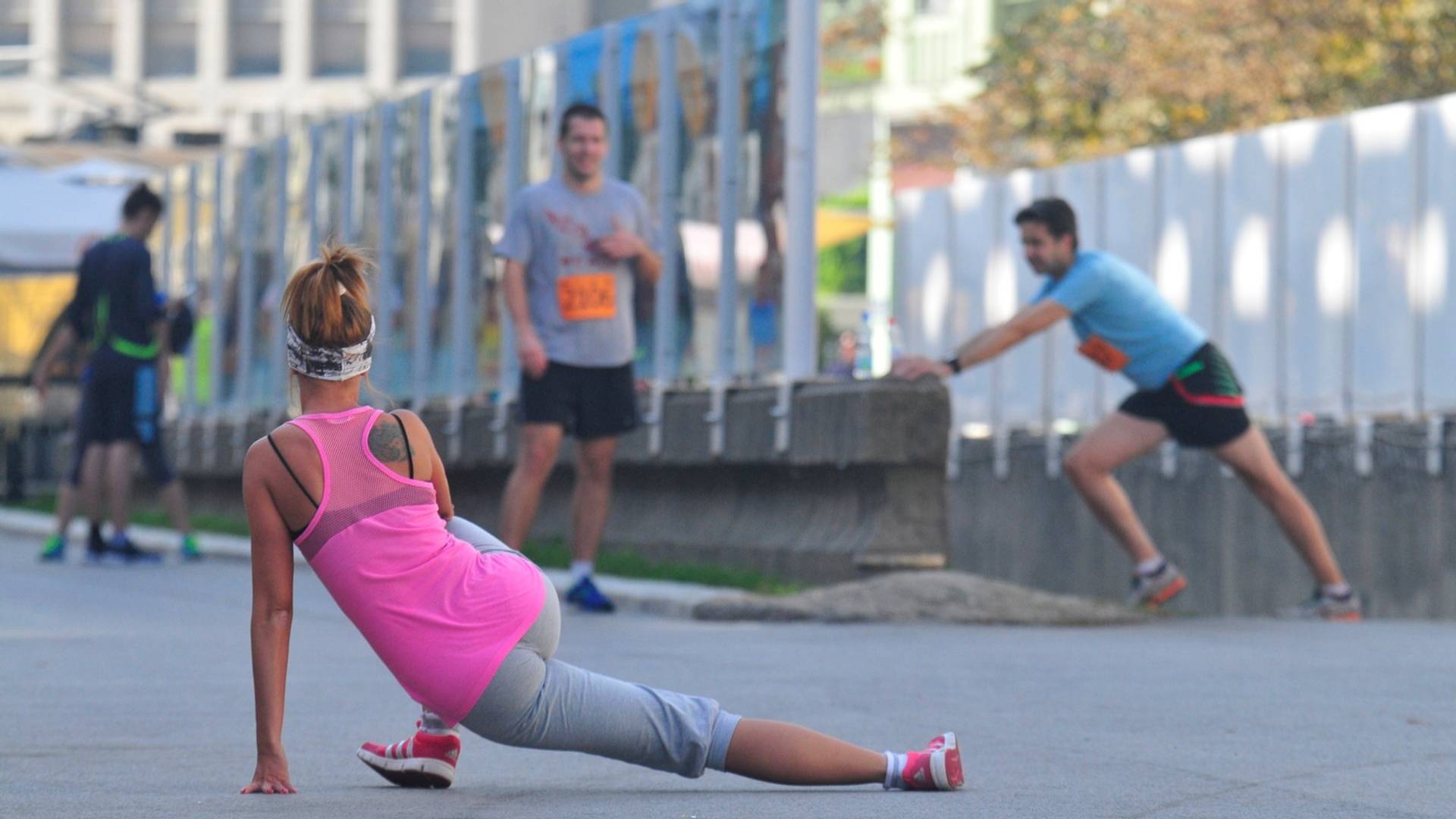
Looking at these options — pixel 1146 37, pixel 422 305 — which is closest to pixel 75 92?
pixel 1146 37

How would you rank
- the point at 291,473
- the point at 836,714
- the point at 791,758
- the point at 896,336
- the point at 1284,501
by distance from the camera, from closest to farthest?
the point at 291,473 → the point at 791,758 → the point at 836,714 → the point at 1284,501 → the point at 896,336

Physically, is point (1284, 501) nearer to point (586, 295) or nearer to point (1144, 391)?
point (1144, 391)

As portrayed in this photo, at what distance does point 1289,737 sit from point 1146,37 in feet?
69.4

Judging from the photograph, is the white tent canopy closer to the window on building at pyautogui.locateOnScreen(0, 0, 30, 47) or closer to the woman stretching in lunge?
the woman stretching in lunge

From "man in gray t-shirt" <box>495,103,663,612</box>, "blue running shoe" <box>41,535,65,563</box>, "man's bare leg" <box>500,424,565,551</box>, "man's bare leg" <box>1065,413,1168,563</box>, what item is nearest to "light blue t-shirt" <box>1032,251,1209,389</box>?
"man's bare leg" <box>1065,413,1168,563</box>

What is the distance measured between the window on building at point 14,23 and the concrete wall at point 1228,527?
4468 cm

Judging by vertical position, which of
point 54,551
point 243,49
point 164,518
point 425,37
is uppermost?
point 425,37

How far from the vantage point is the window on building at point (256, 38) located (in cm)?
5775

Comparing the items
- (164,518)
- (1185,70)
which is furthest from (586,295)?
(1185,70)

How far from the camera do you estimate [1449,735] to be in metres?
6.24

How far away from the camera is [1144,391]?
1091 cm

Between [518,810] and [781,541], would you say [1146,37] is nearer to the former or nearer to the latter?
[781,541]

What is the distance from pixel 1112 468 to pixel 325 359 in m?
6.26

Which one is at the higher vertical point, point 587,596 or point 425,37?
point 425,37
